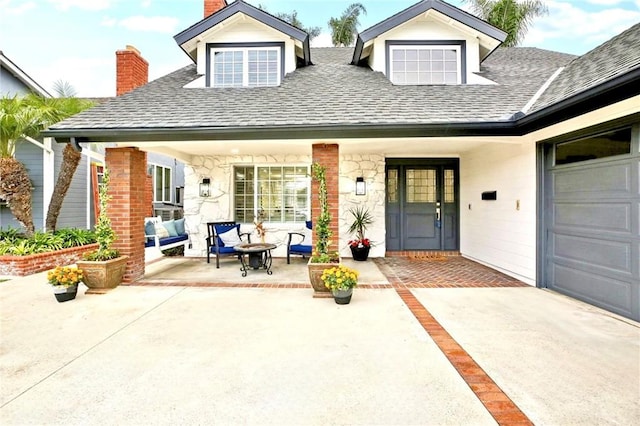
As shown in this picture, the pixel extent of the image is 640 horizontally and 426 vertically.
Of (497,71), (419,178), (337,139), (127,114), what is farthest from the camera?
(419,178)

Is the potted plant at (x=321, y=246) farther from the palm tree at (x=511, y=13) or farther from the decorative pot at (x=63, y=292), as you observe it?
the palm tree at (x=511, y=13)

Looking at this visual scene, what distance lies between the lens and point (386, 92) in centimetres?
616

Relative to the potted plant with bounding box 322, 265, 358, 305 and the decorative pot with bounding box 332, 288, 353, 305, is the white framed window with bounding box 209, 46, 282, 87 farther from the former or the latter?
the decorative pot with bounding box 332, 288, 353, 305

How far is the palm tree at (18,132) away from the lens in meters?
6.99

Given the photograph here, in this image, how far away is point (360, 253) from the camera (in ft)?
24.3

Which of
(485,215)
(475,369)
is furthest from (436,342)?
(485,215)

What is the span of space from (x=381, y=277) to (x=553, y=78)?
4948 mm

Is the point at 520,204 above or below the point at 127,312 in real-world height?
above

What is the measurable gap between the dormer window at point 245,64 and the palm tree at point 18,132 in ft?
12.3

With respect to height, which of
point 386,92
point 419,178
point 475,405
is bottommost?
point 475,405

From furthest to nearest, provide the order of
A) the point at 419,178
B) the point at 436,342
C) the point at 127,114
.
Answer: the point at 419,178 → the point at 127,114 → the point at 436,342

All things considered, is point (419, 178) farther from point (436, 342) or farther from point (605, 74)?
point (436, 342)

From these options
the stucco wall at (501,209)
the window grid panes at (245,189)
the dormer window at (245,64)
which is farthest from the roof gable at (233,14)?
the stucco wall at (501,209)

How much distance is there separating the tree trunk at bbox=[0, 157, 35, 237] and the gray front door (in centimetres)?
852
